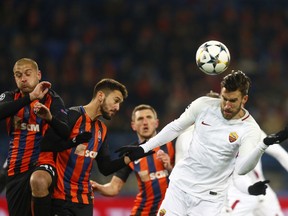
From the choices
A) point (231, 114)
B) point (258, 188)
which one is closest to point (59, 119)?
point (231, 114)

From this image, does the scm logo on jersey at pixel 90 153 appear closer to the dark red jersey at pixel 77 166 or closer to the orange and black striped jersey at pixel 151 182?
the dark red jersey at pixel 77 166

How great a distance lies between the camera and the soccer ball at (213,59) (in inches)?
266

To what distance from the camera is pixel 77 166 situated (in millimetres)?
6391

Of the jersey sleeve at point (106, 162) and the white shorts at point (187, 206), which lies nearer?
the white shorts at point (187, 206)

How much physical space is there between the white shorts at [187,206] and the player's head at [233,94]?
82 centimetres

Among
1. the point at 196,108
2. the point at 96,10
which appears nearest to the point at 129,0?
the point at 96,10

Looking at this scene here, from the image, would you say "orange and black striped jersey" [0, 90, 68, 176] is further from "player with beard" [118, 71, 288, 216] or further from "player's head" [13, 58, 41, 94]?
"player with beard" [118, 71, 288, 216]

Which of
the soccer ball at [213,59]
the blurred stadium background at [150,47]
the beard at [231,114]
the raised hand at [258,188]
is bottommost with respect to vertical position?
the raised hand at [258,188]

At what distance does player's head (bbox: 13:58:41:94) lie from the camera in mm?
6289

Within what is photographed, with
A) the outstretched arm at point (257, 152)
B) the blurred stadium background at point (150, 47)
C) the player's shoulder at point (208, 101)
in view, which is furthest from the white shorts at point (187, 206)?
the blurred stadium background at point (150, 47)

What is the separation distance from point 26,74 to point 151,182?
1.91 metres

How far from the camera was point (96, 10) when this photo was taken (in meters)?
14.9

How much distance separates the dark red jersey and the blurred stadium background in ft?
16.9

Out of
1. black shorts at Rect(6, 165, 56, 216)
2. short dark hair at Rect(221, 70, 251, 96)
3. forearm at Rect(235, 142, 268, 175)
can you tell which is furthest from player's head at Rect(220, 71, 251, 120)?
black shorts at Rect(6, 165, 56, 216)
